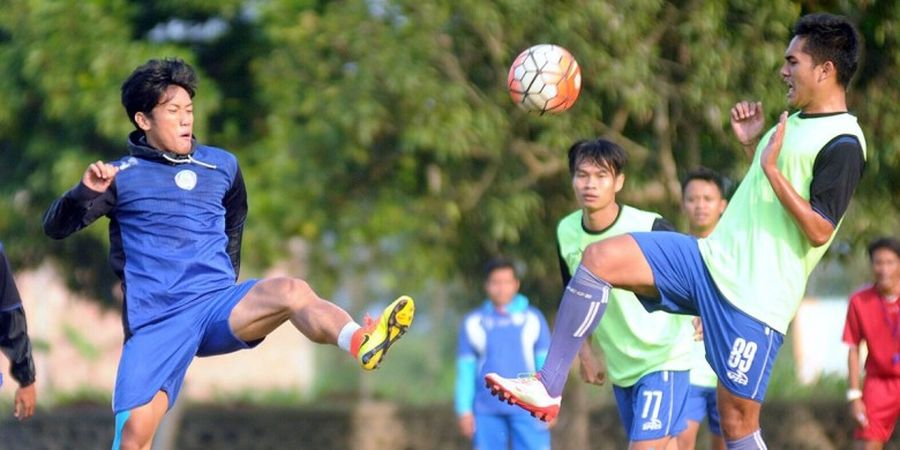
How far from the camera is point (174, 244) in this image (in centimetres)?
727

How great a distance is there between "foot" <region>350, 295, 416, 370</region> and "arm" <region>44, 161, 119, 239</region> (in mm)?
1458

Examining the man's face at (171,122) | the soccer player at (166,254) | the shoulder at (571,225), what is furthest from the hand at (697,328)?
the man's face at (171,122)

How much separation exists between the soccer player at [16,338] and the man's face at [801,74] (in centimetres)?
412

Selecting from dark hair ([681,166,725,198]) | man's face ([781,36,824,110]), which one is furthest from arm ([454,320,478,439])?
man's face ([781,36,824,110])

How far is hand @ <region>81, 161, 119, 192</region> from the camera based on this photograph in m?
6.91

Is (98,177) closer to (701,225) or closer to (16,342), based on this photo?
(16,342)

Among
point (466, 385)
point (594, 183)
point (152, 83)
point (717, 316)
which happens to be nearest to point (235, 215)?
point (152, 83)

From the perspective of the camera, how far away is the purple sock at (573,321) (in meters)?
6.43

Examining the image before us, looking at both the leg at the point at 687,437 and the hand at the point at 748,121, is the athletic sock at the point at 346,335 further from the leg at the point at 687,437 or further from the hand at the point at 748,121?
the leg at the point at 687,437

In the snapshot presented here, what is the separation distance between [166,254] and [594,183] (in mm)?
2435

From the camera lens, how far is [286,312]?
6898 mm

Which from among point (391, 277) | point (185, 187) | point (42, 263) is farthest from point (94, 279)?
point (185, 187)

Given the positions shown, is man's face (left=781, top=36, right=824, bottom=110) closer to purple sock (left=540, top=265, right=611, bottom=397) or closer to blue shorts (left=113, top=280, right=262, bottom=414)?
purple sock (left=540, top=265, right=611, bottom=397)

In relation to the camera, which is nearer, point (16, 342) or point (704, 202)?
point (16, 342)
